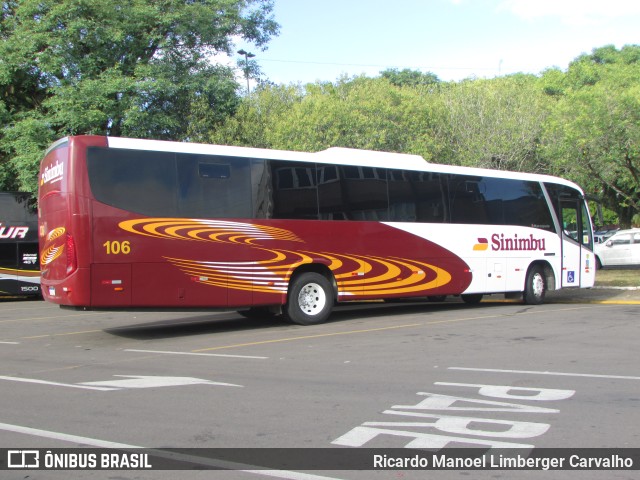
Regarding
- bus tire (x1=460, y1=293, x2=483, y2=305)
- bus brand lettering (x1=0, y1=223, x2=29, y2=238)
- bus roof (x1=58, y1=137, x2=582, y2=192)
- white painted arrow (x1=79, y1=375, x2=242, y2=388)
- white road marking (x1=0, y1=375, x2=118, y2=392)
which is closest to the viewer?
white road marking (x1=0, y1=375, x2=118, y2=392)

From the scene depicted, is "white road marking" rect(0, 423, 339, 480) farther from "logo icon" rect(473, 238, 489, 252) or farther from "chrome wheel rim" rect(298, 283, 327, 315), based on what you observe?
"logo icon" rect(473, 238, 489, 252)

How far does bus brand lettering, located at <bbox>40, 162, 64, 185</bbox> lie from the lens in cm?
1172

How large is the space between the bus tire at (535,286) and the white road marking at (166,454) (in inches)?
556

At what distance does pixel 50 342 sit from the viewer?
1233 centimetres

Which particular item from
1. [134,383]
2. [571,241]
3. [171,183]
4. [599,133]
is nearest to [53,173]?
[171,183]

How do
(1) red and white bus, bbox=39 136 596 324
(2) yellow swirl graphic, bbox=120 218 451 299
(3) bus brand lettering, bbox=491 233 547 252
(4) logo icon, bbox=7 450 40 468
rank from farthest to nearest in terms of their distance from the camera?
1. (3) bus brand lettering, bbox=491 233 547 252
2. (2) yellow swirl graphic, bbox=120 218 451 299
3. (1) red and white bus, bbox=39 136 596 324
4. (4) logo icon, bbox=7 450 40 468

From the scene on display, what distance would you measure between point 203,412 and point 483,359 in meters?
4.35

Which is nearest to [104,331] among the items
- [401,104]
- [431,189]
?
[431,189]

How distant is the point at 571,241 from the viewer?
1897cm

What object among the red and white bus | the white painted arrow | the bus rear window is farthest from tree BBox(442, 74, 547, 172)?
the white painted arrow

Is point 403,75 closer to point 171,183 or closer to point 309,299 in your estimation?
point 309,299

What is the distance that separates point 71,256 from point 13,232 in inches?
557

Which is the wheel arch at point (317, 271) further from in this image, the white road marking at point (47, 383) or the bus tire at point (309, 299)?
the white road marking at point (47, 383)

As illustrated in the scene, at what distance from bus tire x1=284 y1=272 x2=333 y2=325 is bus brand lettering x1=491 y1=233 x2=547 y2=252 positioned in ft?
16.9
